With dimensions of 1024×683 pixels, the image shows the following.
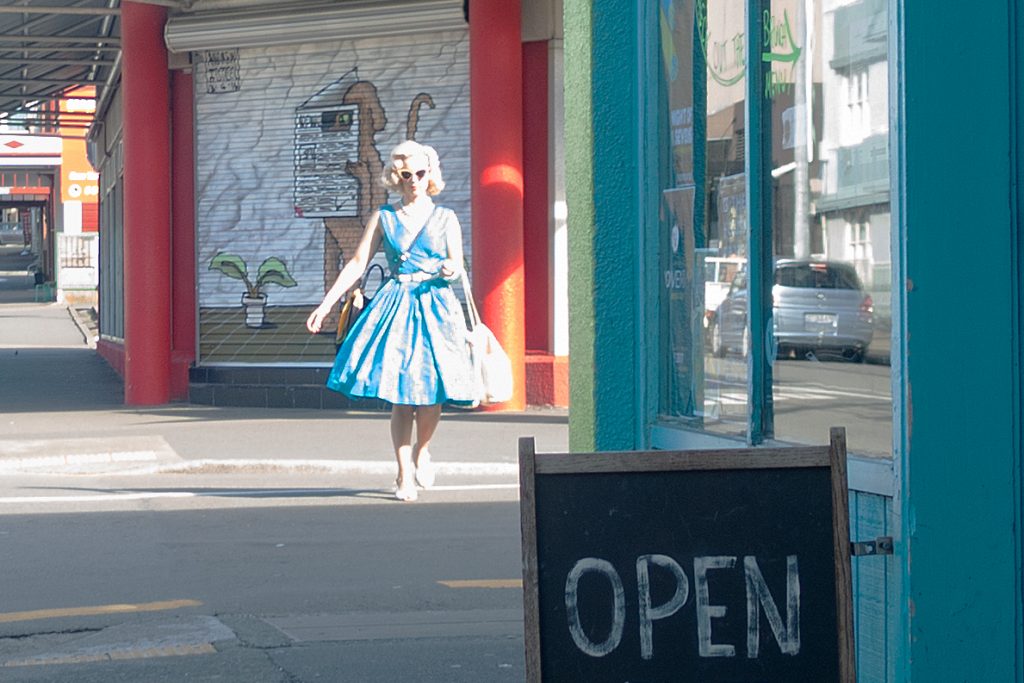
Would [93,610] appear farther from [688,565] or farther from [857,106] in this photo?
[857,106]

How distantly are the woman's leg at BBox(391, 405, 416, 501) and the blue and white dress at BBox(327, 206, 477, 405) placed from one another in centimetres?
25

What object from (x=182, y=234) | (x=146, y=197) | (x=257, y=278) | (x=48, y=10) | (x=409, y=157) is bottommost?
(x=257, y=278)

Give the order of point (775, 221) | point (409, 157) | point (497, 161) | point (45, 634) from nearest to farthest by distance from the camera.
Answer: point (775, 221) → point (45, 634) → point (409, 157) → point (497, 161)

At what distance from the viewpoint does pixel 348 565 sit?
23.0 ft

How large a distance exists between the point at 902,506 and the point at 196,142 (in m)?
12.7

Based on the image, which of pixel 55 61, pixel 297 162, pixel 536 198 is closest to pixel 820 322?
pixel 536 198

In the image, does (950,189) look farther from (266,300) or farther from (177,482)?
(266,300)

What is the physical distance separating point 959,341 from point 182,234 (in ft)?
42.2

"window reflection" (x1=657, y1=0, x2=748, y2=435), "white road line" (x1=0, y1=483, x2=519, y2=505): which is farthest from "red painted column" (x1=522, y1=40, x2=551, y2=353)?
"window reflection" (x1=657, y1=0, x2=748, y2=435)

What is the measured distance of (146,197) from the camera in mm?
15086

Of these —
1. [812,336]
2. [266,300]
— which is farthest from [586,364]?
[266,300]

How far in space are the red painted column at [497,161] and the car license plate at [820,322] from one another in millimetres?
9903

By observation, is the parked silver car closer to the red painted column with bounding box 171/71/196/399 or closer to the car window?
the car window

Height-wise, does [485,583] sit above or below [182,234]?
below
